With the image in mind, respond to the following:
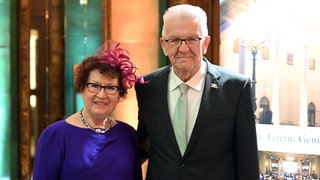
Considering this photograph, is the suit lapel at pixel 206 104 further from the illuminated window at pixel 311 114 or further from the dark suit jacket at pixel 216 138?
the illuminated window at pixel 311 114

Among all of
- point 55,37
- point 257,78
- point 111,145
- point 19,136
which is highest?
point 55,37

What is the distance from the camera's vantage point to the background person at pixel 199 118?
6.07 feet

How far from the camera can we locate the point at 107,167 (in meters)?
1.83

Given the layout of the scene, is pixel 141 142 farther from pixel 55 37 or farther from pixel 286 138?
pixel 55 37

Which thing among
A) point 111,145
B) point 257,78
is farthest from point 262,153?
point 111,145

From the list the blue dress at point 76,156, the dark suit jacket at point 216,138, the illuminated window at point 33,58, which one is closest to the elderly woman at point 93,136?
the blue dress at point 76,156

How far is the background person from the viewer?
185 centimetres

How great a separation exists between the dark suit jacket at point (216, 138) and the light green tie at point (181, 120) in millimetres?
24

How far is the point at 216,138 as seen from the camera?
186 centimetres

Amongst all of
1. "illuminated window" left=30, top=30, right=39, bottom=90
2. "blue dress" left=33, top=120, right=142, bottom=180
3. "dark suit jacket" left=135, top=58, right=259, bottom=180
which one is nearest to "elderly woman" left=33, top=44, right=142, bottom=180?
"blue dress" left=33, top=120, right=142, bottom=180

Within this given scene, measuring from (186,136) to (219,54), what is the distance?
142cm

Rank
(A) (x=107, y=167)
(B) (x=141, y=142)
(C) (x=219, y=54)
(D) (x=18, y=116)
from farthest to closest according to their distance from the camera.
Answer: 1. (D) (x=18, y=116)
2. (C) (x=219, y=54)
3. (B) (x=141, y=142)
4. (A) (x=107, y=167)

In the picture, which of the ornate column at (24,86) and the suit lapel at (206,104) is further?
the ornate column at (24,86)

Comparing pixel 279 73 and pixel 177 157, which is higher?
pixel 279 73
